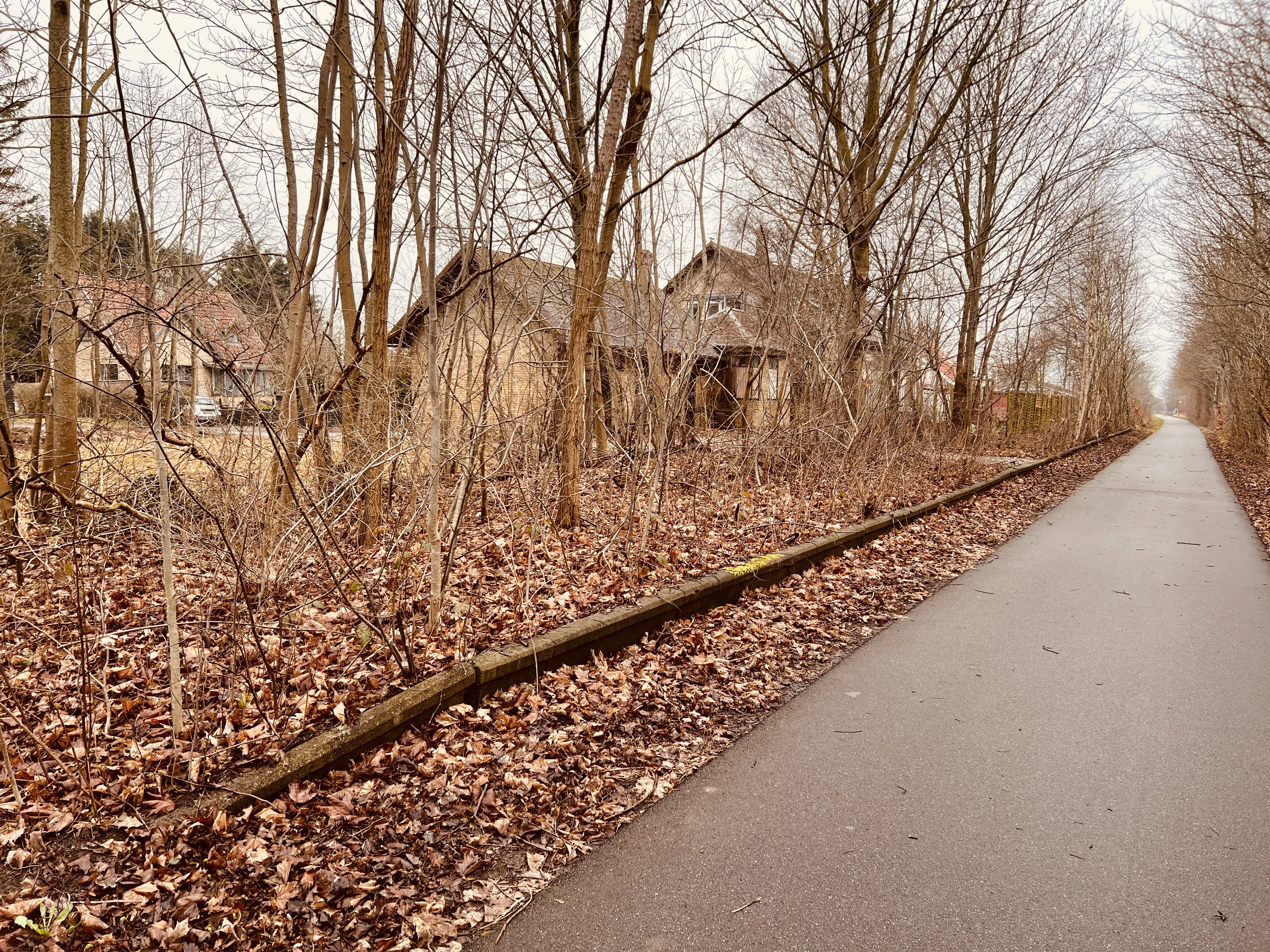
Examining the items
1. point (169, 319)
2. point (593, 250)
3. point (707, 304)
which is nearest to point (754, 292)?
point (707, 304)

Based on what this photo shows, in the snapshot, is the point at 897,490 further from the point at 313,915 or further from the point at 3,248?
the point at 3,248

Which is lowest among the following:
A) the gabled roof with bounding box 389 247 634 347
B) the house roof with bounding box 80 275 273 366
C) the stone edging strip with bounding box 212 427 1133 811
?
the stone edging strip with bounding box 212 427 1133 811

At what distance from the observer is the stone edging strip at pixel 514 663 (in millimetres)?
2938

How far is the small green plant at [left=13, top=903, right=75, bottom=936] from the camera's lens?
214cm

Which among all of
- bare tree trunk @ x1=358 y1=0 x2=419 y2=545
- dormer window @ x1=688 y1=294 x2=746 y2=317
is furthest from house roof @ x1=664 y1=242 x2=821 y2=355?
bare tree trunk @ x1=358 y1=0 x2=419 y2=545

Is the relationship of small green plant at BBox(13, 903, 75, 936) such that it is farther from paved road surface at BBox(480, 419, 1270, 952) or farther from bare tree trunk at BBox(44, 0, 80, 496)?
bare tree trunk at BBox(44, 0, 80, 496)

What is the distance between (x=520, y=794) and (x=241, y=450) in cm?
422

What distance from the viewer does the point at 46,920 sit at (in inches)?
86.9

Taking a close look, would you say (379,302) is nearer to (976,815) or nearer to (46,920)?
(46,920)

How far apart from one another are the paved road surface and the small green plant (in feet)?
4.49

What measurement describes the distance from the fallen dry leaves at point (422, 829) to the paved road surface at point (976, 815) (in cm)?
20

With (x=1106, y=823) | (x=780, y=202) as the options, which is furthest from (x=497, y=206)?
(x=780, y=202)

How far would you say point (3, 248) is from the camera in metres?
11.4

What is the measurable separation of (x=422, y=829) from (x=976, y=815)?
233 cm
